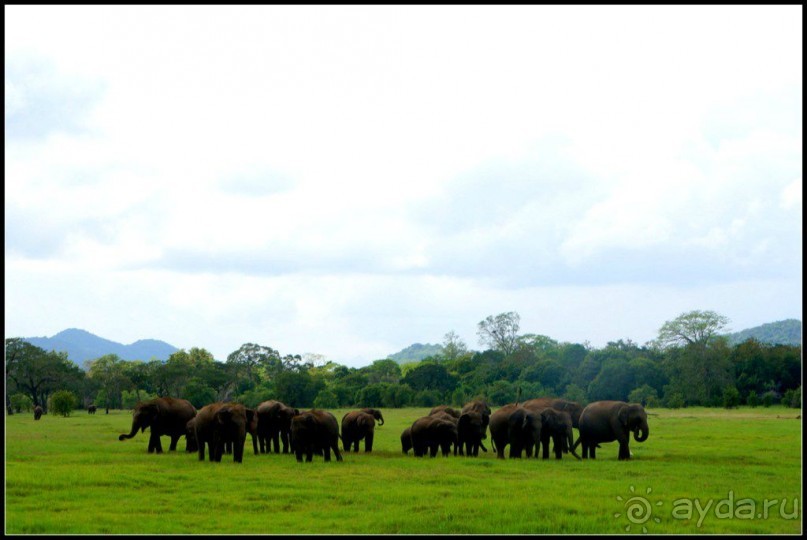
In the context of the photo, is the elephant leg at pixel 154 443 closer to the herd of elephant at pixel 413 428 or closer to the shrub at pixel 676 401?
the herd of elephant at pixel 413 428

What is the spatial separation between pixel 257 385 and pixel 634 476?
257ft

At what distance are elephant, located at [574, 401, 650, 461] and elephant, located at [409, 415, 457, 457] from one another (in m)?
3.81

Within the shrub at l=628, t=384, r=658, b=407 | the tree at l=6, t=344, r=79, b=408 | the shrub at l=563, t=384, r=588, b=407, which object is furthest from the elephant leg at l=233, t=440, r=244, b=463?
the tree at l=6, t=344, r=79, b=408

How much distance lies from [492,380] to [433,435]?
199 ft

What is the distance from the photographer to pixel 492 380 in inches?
3324

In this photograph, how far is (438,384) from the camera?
85.8 meters

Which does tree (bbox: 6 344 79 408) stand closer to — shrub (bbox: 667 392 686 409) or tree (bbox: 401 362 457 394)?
tree (bbox: 401 362 457 394)

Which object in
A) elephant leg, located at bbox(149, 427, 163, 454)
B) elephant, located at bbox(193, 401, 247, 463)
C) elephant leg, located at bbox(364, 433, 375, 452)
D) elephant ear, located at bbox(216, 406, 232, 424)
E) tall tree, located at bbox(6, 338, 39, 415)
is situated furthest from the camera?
tall tree, located at bbox(6, 338, 39, 415)

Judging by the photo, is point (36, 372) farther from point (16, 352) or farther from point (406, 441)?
point (406, 441)

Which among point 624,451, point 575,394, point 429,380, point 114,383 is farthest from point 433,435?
point 114,383

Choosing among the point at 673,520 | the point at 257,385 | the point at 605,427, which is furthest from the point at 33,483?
the point at 257,385

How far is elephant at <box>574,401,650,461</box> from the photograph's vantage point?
24219 mm

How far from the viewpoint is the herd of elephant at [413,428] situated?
22.7m

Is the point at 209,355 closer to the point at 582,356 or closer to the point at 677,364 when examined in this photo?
the point at 582,356
